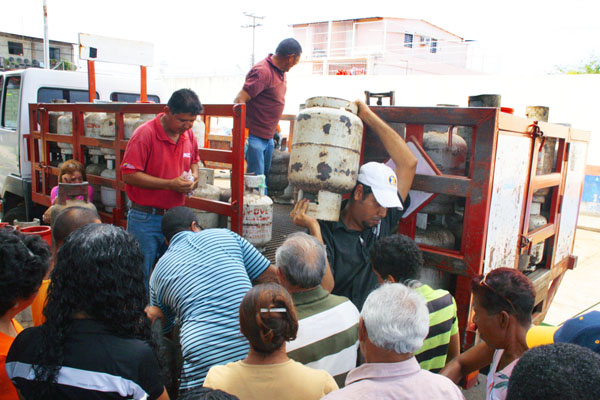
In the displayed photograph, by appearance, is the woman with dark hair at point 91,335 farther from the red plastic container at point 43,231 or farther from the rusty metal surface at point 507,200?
the red plastic container at point 43,231

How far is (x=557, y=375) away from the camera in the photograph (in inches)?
41.1

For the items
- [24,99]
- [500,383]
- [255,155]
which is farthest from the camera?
[24,99]

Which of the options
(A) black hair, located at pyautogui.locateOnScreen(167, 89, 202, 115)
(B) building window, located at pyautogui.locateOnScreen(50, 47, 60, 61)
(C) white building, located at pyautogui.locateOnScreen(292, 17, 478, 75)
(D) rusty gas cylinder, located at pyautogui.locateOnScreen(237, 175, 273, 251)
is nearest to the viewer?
(A) black hair, located at pyautogui.locateOnScreen(167, 89, 202, 115)

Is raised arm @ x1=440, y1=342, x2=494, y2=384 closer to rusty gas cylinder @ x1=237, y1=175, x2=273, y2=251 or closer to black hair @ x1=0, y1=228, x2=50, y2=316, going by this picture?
rusty gas cylinder @ x1=237, y1=175, x2=273, y2=251

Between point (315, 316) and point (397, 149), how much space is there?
1361mm

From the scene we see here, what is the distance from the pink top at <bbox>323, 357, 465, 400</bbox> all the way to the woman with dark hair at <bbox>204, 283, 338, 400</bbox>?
0.17 meters

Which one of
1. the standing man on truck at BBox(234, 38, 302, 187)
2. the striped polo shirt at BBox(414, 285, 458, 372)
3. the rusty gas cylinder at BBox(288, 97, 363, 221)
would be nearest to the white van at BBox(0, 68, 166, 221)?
the standing man on truck at BBox(234, 38, 302, 187)

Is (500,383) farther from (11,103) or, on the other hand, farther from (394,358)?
(11,103)

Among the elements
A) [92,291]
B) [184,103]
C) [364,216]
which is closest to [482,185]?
[364,216]

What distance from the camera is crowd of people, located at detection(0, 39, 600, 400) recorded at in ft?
4.59

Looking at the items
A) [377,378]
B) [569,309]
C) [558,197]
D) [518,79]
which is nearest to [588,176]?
[518,79]

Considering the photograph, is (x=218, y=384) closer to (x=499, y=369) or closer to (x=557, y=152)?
(x=499, y=369)

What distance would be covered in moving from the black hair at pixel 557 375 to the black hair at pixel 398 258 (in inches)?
45.5

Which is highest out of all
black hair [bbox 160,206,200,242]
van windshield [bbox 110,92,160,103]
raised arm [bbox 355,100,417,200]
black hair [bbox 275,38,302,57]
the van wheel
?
black hair [bbox 275,38,302,57]
